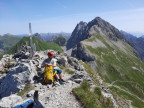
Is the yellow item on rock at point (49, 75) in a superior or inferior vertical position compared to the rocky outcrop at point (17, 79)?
superior

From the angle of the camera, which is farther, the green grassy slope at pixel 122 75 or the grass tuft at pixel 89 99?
the green grassy slope at pixel 122 75

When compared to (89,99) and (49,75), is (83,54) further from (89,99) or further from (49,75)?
(89,99)

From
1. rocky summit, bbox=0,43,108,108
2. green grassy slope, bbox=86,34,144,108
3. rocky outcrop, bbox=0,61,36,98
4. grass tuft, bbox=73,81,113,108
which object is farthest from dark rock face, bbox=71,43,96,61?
grass tuft, bbox=73,81,113,108

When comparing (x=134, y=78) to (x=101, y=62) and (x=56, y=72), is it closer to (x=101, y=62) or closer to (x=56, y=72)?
(x=101, y=62)

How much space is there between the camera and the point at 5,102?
10.8 metres

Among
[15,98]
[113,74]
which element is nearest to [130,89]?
[113,74]

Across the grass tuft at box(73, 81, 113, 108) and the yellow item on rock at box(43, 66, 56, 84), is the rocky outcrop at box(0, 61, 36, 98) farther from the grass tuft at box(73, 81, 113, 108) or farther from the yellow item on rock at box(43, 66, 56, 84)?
the grass tuft at box(73, 81, 113, 108)

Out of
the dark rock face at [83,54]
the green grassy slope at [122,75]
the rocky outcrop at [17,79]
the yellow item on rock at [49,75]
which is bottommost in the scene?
the green grassy slope at [122,75]

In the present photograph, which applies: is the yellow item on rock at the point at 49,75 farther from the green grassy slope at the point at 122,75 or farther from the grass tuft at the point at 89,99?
the green grassy slope at the point at 122,75

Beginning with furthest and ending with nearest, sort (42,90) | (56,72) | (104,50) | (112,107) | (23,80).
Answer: (104,50), (23,80), (56,72), (112,107), (42,90)

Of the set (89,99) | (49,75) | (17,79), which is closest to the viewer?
(89,99)

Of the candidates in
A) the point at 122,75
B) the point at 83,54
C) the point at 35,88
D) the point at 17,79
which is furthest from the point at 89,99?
the point at 122,75

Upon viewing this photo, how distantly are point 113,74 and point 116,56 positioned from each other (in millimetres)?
48316

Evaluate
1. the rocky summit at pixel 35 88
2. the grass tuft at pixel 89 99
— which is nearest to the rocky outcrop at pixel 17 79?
the rocky summit at pixel 35 88
